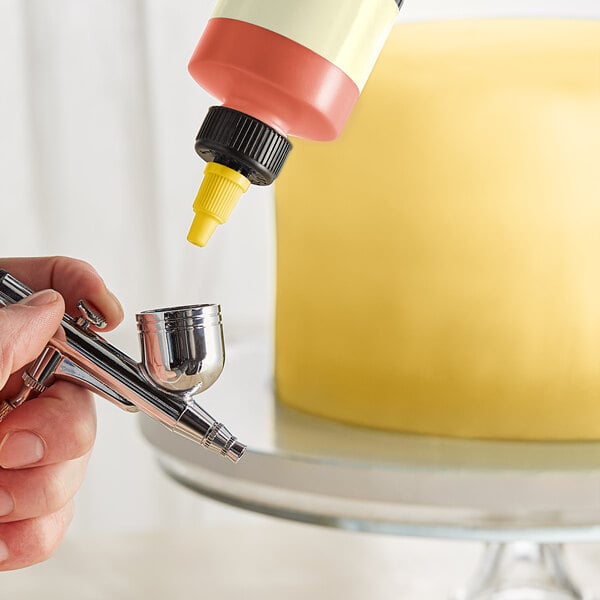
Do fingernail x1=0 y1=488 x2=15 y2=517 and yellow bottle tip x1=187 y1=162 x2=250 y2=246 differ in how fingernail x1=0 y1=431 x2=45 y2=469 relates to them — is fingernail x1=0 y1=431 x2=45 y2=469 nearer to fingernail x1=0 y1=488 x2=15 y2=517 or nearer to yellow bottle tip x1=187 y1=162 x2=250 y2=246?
fingernail x1=0 y1=488 x2=15 y2=517

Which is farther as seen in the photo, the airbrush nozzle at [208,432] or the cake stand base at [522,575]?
the cake stand base at [522,575]

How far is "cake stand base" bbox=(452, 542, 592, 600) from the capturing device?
490 mm

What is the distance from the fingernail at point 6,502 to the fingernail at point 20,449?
0.06ft

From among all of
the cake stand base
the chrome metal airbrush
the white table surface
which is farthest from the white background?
the chrome metal airbrush

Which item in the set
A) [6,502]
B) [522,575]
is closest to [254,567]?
[522,575]

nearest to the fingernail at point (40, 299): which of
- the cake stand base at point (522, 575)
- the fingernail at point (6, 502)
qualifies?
the fingernail at point (6, 502)

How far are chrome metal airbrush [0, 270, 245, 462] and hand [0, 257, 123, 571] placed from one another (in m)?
0.05

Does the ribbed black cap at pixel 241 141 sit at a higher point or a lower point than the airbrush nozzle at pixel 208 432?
higher

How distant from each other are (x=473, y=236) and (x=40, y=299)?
16 cm

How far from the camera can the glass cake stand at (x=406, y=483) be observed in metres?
0.26

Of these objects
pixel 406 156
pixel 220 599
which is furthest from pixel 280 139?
pixel 220 599

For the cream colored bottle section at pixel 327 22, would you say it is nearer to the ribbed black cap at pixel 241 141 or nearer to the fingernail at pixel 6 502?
the ribbed black cap at pixel 241 141

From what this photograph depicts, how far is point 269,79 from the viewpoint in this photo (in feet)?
0.77

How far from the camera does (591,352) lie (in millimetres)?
345
